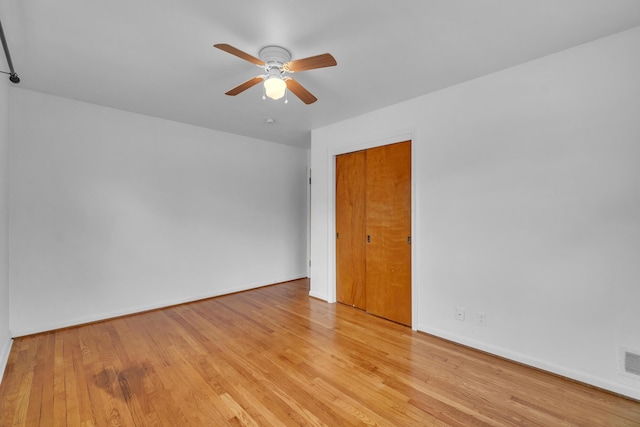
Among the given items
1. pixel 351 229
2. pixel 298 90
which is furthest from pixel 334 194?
pixel 298 90

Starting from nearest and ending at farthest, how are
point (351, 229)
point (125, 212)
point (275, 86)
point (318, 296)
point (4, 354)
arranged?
point (275, 86)
point (4, 354)
point (125, 212)
point (351, 229)
point (318, 296)

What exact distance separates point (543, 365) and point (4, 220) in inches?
195

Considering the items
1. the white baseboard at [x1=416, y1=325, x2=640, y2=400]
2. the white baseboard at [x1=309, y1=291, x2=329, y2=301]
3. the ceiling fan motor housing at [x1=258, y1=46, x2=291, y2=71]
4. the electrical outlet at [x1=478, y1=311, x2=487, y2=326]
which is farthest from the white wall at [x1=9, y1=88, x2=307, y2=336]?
the electrical outlet at [x1=478, y1=311, x2=487, y2=326]

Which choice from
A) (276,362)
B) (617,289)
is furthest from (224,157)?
(617,289)

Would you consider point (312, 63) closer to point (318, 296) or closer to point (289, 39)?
point (289, 39)

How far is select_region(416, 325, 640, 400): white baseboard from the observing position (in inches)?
74.7

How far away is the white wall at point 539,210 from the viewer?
6.37 ft

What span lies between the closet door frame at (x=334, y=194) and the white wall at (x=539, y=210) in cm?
3

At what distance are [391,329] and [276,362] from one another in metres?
1.36

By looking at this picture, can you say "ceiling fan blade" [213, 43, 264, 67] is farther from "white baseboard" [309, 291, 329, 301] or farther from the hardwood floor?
"white baseboard" [309, 291, 329, 301]

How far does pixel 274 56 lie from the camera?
2.06 m

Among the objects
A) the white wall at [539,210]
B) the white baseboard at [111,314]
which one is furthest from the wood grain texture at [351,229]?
the white baseboard at [111,314]

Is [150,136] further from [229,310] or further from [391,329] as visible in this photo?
[391,329]

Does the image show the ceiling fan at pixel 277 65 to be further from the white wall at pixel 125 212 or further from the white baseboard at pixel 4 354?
the white baseboard at pixel 4 354
